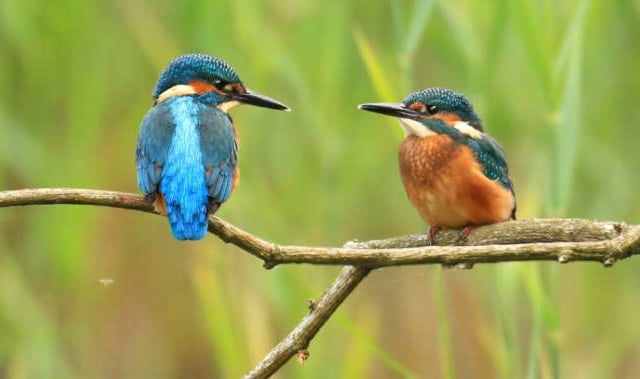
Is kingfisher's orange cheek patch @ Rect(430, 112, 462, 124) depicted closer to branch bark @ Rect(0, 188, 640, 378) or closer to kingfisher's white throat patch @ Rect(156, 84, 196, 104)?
kingfisher's white throat patch @ Rect(156, 84, 196, 104)

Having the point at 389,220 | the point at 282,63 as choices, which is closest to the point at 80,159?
the point at 282,63

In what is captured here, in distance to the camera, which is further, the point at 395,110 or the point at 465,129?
the point at 465,129

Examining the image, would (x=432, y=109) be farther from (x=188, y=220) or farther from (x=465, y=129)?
(x=188, y=220)

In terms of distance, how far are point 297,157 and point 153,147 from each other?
1.67m

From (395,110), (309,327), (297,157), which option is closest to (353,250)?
(309,327)

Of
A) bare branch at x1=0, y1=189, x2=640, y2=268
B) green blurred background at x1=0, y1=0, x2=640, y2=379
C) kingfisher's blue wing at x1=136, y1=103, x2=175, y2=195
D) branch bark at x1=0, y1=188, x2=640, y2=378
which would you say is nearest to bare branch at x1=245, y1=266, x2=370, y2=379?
branch bark at x1=0, y1=188, x2=640, y2=378

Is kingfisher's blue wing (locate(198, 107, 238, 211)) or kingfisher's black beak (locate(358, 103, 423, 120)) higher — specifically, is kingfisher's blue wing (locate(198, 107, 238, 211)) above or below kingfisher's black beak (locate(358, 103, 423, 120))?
below

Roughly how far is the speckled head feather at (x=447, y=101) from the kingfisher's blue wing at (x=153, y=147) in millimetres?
792

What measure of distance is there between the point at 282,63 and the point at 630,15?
42.1 inches

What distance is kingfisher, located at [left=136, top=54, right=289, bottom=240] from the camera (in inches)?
95.3

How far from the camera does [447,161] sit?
10.8 feet

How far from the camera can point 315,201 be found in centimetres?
411

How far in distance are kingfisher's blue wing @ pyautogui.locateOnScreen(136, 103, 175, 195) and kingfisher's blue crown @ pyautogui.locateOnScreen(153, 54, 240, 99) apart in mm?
172

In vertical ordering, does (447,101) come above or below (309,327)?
above
